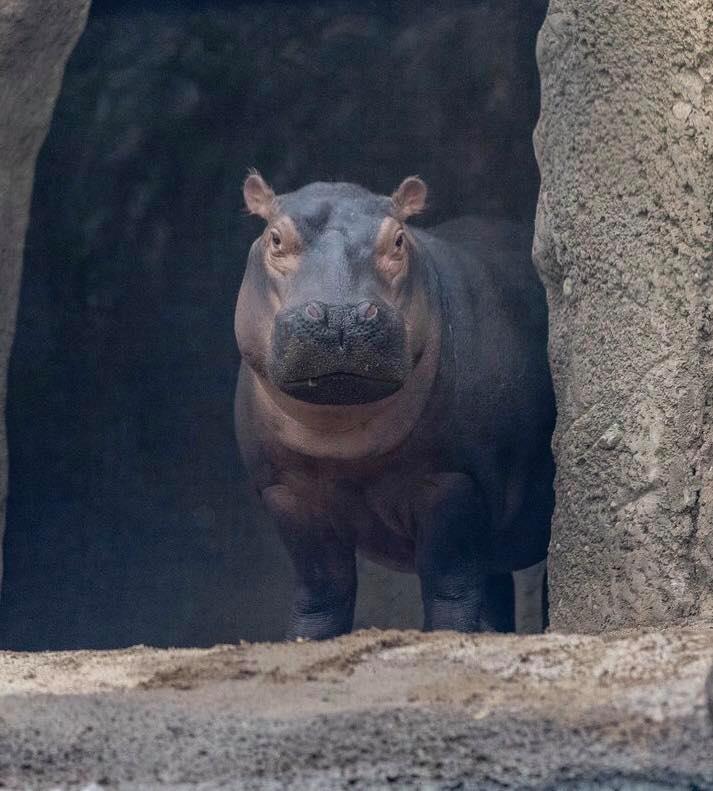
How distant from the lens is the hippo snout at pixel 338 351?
4293 millimetres

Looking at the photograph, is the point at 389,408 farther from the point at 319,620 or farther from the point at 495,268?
the point at 495,268

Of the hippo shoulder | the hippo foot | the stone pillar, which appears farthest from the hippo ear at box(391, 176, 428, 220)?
the hippo foot

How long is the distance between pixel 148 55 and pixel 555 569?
385 cm

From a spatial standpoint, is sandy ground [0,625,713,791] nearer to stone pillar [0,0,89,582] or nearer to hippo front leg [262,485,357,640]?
hippo front leg [262,485,357,640]

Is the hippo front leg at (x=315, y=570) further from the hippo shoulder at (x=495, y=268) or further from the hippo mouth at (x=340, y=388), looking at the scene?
the hippo shoulder at (x=495, y=268)

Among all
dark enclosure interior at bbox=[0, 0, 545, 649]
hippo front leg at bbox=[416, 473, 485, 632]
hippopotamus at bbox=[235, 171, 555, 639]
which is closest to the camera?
hippopotamus at bbox=[235, 171, 555, 639]

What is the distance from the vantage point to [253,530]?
744 centimetres

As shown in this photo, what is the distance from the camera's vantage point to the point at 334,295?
14.4ft

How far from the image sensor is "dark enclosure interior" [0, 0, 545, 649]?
23.5 ft

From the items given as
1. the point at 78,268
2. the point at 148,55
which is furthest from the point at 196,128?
the point at 78,268

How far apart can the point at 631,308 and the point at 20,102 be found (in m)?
2.18

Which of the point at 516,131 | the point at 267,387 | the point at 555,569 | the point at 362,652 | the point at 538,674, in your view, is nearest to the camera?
the point at 538,674

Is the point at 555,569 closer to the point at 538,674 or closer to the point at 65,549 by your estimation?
the point at 538,674

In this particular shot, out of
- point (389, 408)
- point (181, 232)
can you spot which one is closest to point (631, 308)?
point (389, 408)
